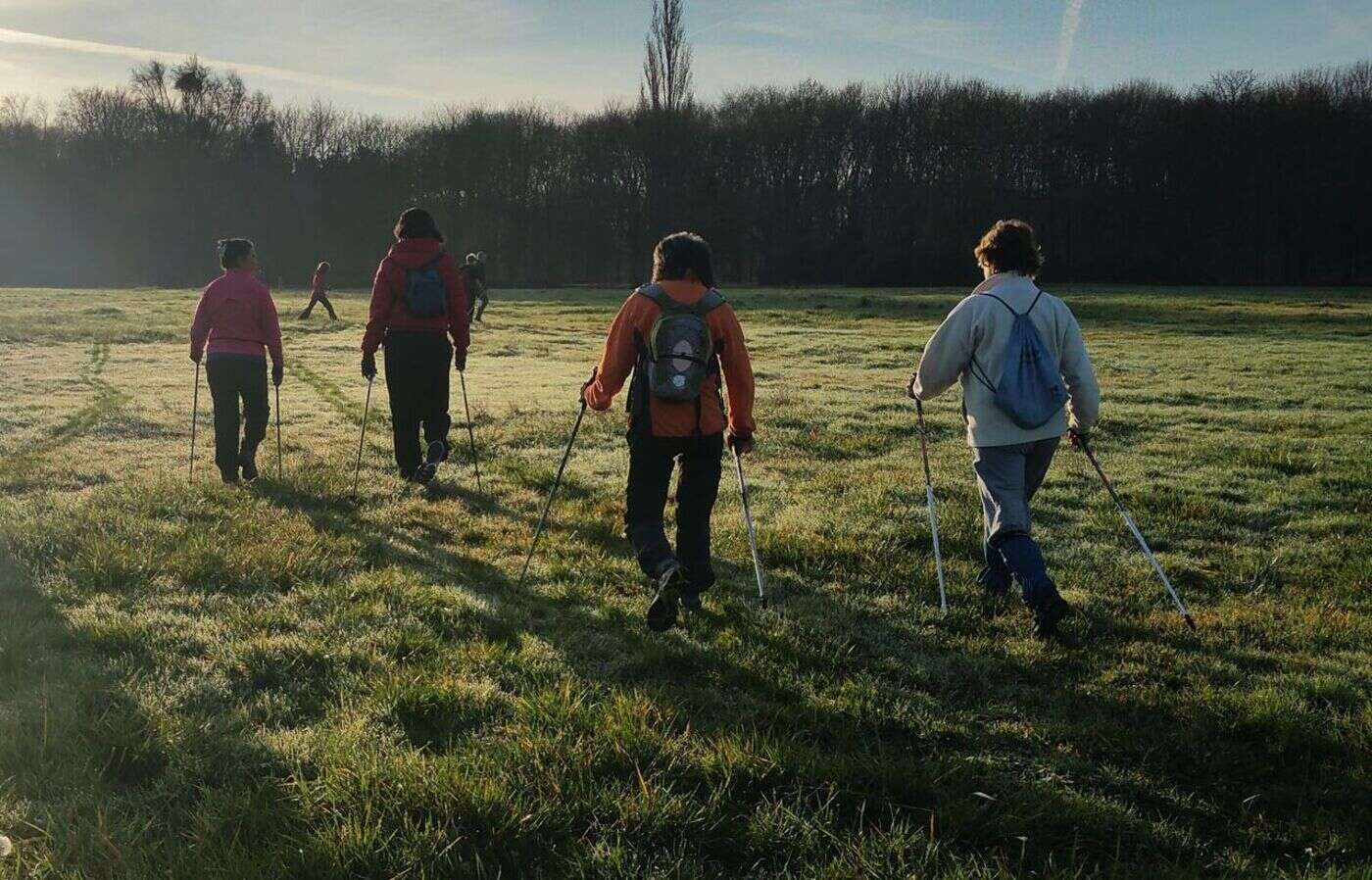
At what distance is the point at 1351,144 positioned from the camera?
62812 millimetres

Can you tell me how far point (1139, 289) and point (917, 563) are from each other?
5533cm

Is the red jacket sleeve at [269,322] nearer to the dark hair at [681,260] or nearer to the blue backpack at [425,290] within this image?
the blue backpack at [425,290]

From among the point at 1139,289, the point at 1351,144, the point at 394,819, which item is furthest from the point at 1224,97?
the point at 394,819

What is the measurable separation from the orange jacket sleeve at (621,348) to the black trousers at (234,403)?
4.75 metres

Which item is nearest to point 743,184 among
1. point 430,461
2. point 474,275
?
point 474,275

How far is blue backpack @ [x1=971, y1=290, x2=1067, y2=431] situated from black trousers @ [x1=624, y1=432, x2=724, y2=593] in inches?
62.4

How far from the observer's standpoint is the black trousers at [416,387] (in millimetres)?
9125

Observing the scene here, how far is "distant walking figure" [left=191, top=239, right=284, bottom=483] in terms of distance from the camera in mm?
9148

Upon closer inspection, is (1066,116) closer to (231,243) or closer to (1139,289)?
(1139,289)

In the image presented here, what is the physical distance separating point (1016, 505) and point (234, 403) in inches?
273

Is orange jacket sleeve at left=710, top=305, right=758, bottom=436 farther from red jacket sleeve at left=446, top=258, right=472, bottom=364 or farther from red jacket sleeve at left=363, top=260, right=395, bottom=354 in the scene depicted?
red jacket sleeve at left=363, top=260, right=395, bottom=354

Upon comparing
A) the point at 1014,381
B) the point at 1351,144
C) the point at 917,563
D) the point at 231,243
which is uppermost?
the point at 1351,144

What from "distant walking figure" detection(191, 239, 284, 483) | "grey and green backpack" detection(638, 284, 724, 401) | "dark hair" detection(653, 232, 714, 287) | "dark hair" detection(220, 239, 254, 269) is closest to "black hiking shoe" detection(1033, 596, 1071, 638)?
"grey and green backpack" detection(638, 284, 724, 401)

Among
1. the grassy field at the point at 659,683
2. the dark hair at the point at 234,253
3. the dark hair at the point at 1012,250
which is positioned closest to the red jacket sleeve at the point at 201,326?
the dark hair at the point at 234,253
